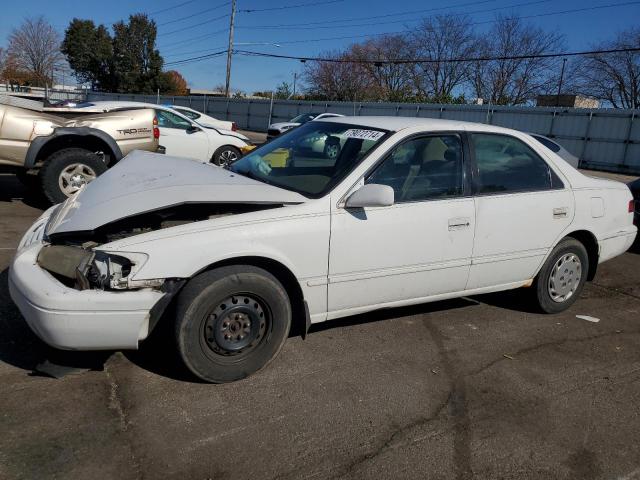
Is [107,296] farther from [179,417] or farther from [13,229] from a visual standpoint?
[13,229]

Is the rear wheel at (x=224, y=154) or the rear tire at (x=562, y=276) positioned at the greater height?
the rear wheel at (x=224, y=154)

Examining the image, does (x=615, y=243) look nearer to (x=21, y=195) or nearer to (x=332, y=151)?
(x=332, y=151)

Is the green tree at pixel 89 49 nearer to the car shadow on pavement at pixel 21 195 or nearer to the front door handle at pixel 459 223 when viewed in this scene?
the car shadow on pavement at pixel 21 195

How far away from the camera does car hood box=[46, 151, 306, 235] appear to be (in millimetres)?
3230

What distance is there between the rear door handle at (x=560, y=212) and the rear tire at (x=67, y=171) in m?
5.47

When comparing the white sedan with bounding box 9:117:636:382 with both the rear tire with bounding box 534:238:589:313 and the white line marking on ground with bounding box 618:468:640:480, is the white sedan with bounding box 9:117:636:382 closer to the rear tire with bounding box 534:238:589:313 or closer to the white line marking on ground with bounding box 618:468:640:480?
the rear tire with bounding box 534:238:589:313

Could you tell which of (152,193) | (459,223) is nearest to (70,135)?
(152,193)

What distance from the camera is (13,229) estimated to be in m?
6.30

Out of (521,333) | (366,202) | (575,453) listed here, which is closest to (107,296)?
(366,202)

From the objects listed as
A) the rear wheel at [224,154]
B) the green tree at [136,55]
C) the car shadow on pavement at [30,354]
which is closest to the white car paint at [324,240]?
the car shadow on pavement at [30,354]

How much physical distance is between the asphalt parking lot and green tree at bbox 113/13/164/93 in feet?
218

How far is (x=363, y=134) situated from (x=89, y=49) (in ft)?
230

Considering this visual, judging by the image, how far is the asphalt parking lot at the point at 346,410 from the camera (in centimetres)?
267

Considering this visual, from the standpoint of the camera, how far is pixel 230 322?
3234 mm
